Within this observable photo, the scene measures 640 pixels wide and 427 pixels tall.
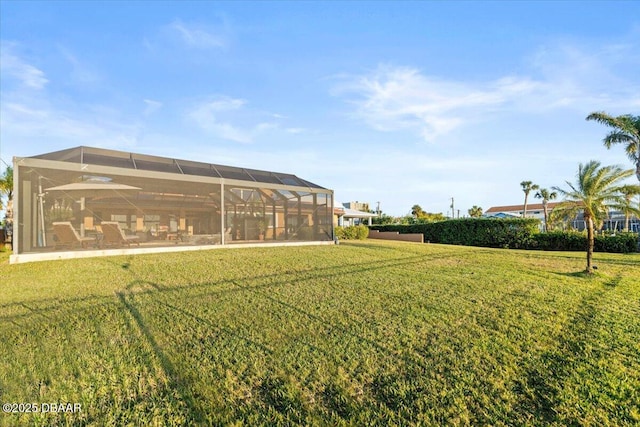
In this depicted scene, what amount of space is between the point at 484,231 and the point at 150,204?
20296 millimetres

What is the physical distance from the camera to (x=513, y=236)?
20.8 meters

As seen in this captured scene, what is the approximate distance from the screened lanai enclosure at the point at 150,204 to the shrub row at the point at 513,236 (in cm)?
1211

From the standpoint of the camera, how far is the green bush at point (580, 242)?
18000mm

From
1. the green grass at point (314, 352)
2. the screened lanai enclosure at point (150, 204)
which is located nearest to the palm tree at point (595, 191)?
the green grass at point (314, 352)

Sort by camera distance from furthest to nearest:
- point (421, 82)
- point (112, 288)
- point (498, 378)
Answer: point (421, 82) < point (112, 288) < point (498, 378)

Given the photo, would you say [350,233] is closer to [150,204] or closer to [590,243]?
[150,204]

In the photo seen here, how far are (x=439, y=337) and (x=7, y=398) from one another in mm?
4214

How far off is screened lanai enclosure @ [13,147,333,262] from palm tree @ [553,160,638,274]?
9.51 meters

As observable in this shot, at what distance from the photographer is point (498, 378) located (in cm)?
303

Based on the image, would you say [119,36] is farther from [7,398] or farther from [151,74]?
[7,398]

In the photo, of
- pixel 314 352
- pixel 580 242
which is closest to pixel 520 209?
pixel 580 242

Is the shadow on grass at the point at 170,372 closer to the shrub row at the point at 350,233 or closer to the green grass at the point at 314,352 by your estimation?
the green grass at the point at 314,352

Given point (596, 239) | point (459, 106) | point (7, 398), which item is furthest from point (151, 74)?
point (596, 239)

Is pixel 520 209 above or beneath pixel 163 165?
beneath
